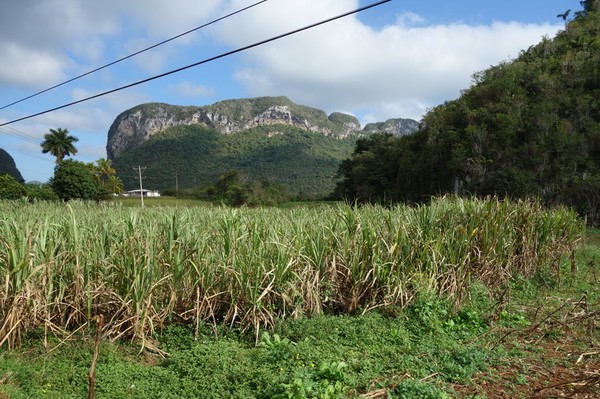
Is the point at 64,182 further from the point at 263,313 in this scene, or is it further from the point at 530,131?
the point at 263,313

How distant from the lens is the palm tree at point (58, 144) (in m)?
50.3

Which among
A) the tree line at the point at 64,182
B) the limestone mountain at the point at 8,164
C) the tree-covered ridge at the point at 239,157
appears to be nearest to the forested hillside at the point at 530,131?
the tree line at the point at 64,182

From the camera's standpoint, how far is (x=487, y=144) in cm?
2630

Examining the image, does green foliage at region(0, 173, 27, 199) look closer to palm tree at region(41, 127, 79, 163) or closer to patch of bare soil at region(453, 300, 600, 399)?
palm tree at region(41, 127, 79, 163)

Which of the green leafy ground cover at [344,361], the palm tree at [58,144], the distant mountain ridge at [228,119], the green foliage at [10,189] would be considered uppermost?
the distant mountain ridge at [228,119]

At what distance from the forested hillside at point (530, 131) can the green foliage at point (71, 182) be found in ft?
85.5

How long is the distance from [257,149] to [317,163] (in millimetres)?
15189

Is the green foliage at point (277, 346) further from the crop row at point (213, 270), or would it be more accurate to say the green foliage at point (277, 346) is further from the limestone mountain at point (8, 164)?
the limestone mountain at point (8, 164)

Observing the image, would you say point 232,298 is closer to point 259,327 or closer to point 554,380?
point 259,327

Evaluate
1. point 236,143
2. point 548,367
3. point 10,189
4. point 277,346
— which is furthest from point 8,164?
point 548,367

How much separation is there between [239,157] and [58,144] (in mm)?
42156

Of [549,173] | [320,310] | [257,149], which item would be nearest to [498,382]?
[320,310]

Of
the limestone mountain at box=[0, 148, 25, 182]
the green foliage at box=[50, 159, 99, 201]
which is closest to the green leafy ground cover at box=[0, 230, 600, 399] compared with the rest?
the green foliage at box=[50, 159, 99, 201]

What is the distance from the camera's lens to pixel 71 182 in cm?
3794
